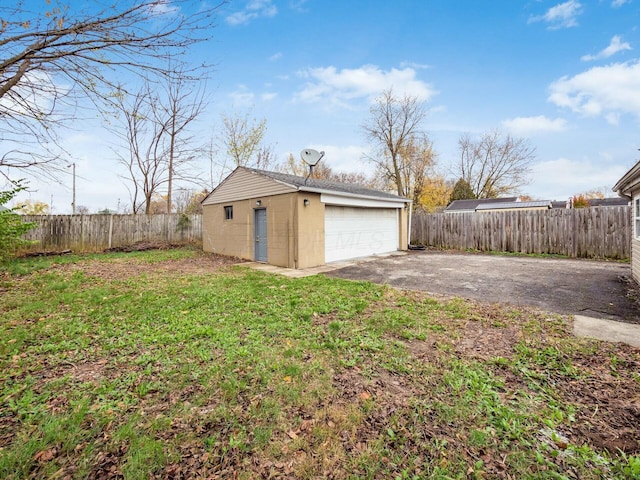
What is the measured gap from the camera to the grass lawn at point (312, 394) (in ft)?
5.78

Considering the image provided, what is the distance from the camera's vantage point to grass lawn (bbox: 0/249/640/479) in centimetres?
176

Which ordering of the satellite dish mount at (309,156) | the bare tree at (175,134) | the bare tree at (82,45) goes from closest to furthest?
the bare tree at (82,45), the satellite dish mount at (309,156), the bare tree at (175,134)

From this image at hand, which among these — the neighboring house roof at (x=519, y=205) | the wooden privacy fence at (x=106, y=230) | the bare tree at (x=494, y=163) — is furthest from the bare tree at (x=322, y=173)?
the neighboring house roof at (x=519, y=205)

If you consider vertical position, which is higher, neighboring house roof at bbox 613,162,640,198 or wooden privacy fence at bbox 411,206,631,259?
neighboring house roof at bbox 613,162,640,198

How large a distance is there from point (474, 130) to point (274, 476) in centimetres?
3251

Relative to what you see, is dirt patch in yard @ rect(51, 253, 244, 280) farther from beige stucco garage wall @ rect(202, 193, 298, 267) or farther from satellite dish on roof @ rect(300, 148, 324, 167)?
satellite dish on roof @ rect(300, 148, 324, 167)

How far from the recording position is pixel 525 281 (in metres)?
6.61

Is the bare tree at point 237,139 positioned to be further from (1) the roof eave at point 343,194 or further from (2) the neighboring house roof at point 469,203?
(2) the neighboring house roof at point 469,203

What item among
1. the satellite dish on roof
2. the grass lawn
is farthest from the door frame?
the grass lawn

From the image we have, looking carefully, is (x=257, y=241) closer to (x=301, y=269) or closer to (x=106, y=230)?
(x=301, y=269)

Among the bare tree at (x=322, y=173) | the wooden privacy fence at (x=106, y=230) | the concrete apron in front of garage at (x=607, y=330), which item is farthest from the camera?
the bare tree at (x=322, y=173)

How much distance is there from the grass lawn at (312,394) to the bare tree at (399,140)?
20155 millimetres

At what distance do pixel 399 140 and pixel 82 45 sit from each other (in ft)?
74.5

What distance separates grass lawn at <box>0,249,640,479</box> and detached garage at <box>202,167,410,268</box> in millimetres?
4493
